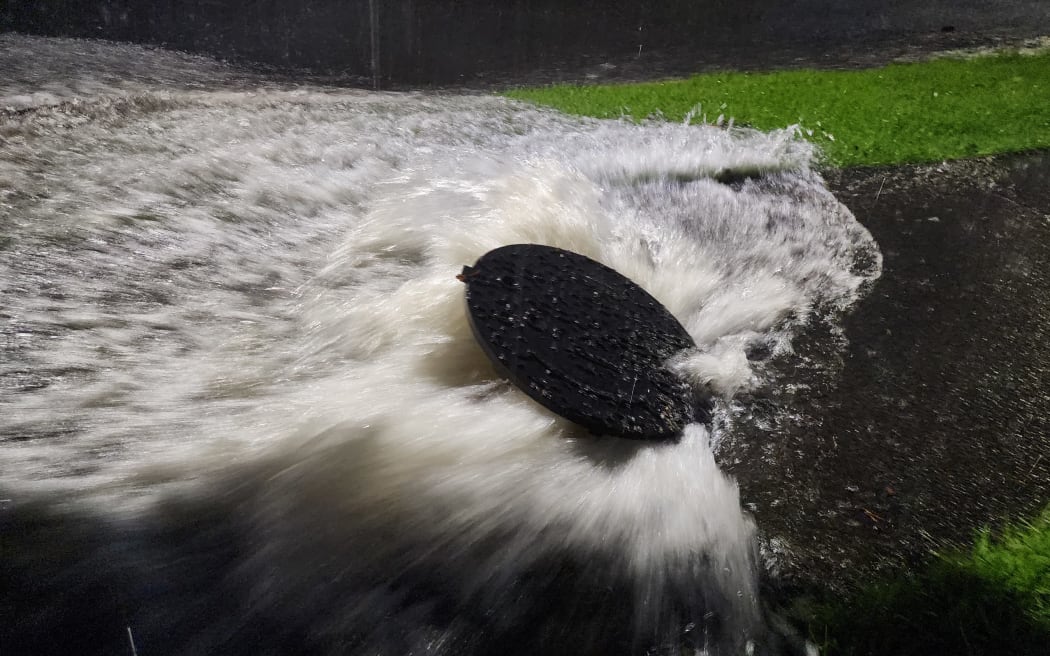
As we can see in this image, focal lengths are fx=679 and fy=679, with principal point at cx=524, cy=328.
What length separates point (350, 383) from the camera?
2471 millimetres

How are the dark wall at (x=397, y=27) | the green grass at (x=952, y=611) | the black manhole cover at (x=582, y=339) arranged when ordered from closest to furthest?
the green grass at (x=952, y=611) < the black manhole cover at (x=582, y=339) < the dark wall at (x=397, y=27)

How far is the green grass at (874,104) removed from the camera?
445 centimetres

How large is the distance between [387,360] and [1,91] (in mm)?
3660

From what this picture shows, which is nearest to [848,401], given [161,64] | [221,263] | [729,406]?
[729,406]

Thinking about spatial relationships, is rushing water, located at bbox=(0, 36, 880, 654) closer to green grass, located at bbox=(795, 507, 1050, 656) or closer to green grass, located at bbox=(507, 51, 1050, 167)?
green grass, located at bbox=(795, 507, 1050, 656)

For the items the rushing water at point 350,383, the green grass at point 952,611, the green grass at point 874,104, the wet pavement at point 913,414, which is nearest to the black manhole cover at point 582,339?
the rushing water at point 350,383

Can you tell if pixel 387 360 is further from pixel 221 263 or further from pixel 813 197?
pixel 813 197

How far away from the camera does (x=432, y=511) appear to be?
2031mm

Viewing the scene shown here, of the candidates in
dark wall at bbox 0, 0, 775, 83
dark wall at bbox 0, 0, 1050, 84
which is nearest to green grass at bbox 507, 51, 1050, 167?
dark wall at bbox 0, 0, 1050, 84

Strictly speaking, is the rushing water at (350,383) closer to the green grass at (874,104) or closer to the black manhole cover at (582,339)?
the black manhole cover at (582,339)

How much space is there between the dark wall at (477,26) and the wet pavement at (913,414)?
385cm

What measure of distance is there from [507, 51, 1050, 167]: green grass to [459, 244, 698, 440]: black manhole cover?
2.41 metres

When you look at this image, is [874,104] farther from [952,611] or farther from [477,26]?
[952,611]

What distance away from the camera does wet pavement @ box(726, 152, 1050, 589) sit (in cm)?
201
